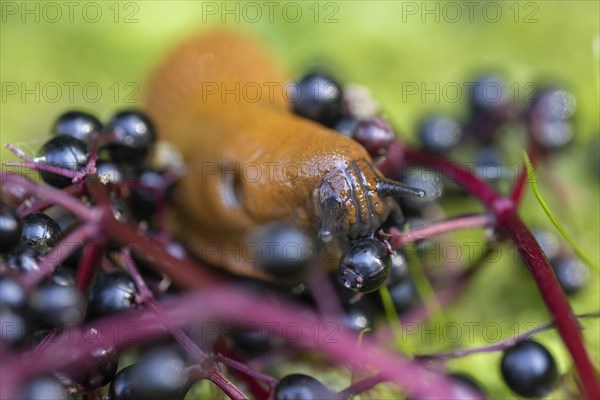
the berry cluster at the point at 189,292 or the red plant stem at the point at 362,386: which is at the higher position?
the berry cluster at the point at 189,292

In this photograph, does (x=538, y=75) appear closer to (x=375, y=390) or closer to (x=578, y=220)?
(x=578, y=220)

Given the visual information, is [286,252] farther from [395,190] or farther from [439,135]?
[439,135]

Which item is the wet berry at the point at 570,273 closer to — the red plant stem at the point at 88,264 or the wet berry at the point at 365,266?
the wet berry at the point at 365,266

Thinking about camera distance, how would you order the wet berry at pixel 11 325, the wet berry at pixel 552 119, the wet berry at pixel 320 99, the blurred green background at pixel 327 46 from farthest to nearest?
the blurred green background at pixel 327 46
the wet berry at pixel 552 119
the wet berry at pixel 320 99
the wet berry at pixel 11 325

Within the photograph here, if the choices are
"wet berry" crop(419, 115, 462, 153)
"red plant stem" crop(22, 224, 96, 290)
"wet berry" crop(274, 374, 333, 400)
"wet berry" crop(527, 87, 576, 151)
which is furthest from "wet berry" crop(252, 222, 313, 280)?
"wet berry" crop(527, 87, 576, 151)

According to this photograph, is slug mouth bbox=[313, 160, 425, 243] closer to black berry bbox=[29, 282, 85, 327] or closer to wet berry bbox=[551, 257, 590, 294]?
black berry bbox=[29, 282, 85, 327]

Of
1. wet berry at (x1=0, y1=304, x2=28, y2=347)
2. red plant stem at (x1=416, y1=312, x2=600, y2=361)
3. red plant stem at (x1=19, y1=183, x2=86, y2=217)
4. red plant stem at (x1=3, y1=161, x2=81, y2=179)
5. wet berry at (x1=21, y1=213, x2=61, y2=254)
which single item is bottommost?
red plant stem at (x1=416, y1=312, x2=600, y2=361)

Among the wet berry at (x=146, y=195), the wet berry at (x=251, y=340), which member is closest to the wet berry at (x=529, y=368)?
the wet berry at (x=251, y=340)
